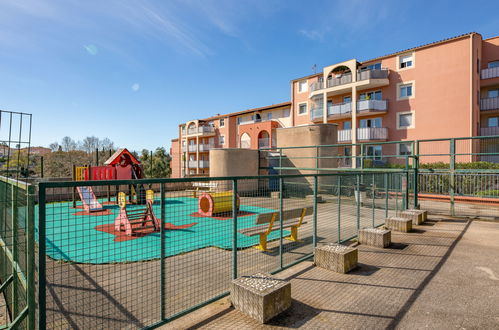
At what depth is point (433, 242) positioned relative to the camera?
267 inches

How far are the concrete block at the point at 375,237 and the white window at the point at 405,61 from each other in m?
21.5

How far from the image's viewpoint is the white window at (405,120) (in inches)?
897

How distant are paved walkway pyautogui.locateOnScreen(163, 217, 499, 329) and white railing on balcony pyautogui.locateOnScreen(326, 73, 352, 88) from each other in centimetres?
2140

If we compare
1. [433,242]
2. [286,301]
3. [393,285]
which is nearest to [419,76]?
[433,242]

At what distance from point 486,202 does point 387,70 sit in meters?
14.0

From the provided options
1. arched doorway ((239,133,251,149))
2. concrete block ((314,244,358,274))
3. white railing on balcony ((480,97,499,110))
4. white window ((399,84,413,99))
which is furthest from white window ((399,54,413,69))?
concrete block ((314,244,358,274))

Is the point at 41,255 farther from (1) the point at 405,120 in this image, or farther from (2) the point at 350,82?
(2) the point at 350,82

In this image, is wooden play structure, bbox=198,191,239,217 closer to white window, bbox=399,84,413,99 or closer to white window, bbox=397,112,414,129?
white window, bbox=397,112,414,129

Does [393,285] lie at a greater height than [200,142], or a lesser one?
lesser

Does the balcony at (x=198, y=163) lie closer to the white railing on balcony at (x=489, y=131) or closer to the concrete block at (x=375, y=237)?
the white railing on balcony at (x=489, y=131)

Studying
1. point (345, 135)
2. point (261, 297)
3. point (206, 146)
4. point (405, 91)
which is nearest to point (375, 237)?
point (261, 297)

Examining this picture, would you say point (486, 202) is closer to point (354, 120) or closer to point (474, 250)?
point (474, 250)

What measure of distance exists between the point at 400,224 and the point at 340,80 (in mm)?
20513

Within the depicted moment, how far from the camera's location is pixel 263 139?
32938 mm
